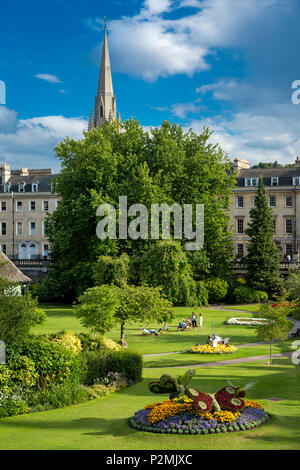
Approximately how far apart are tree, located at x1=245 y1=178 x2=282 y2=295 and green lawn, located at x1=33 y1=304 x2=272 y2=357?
9.45 meters

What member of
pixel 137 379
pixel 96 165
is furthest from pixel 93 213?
pixel 137 379

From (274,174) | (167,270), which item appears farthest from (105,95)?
(167,270)

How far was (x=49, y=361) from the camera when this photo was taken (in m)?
21.5

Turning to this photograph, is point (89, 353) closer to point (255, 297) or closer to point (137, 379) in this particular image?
point (137, 379)

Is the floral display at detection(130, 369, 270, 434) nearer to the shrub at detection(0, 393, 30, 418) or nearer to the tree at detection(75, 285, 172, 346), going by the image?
the shrub at detection(0, 393, 30, 418)

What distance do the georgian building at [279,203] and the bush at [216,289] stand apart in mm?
16315

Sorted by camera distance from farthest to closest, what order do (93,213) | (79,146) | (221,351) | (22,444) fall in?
(79,146) < (93,213) < (221,351) < (22,444)

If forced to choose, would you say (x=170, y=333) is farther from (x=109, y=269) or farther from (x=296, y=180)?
(x=296, y=180)

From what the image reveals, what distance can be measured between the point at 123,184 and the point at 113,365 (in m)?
34.6

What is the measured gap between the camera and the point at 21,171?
10156cm

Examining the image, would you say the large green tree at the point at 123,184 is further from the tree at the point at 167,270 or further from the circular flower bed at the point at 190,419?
the circular flower bed at the point at 190,419

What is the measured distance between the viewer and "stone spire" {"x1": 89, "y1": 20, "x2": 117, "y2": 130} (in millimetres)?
101812

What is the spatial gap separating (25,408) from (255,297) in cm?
4655

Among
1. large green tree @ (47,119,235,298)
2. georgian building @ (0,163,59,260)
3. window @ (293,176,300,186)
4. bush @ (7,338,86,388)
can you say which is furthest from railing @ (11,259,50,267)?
bush @ (7,338,86,388)
